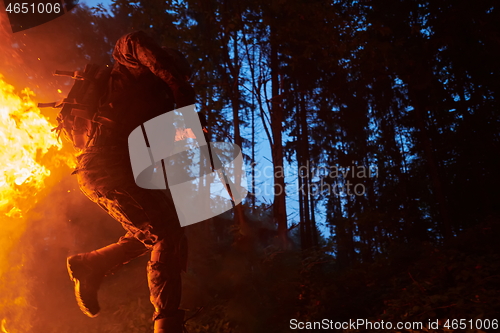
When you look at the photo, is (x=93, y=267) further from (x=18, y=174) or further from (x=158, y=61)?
(x=18, y=174)

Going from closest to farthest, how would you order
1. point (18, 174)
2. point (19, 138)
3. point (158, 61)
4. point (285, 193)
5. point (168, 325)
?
point (158, 61) → point (168, 325) → point (19, 138) → point (18, 174) → point (285, 193)

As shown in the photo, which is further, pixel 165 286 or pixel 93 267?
pixel 93 267

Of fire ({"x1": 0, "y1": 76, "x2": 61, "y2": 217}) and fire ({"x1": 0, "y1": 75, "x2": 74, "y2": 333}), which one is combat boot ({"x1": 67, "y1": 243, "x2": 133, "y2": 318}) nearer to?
Answer: fire ({"x1": 0, "y1": 75, "x2": 74, "y2": 333})

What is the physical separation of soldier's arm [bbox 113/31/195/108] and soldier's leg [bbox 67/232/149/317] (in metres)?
1.29

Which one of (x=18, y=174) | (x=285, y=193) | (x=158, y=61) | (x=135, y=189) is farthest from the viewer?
(x=285, y=193)

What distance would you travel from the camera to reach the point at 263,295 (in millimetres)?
4996

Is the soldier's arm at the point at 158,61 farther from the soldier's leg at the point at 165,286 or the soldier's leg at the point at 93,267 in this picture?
the soldier's leg at the point at 93,267

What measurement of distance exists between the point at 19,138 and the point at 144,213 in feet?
9.57

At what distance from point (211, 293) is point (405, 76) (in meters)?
8.59

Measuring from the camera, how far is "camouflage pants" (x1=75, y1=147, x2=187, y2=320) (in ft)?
7.75

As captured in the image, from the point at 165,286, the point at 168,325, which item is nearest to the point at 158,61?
the point at 165,286

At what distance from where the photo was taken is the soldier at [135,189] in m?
2.26

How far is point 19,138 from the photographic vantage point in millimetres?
4191

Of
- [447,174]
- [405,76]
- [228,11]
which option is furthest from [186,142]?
[447,174]
